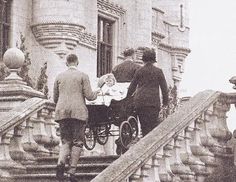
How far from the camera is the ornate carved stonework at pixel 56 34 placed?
25.9 meters

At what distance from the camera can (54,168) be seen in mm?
13961

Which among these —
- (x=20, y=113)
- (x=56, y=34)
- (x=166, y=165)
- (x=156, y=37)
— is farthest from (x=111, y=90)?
(x=156, y=37)

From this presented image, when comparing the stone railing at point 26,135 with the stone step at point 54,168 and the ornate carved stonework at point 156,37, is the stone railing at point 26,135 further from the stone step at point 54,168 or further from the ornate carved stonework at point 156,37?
the ornate carved stonework at point 156,37

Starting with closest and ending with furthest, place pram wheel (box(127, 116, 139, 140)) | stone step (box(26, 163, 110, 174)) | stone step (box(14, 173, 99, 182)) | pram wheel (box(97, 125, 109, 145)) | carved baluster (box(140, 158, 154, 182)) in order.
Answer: carved baluster (box(140, 158, 154, 182)) < stone step (box(14, 173, 99, 182)) < stone step (box(26, 163, 110, 174)) < pram wheel (box(127, 116, 139, 140)) < pram wheel (box(97, 125, 109, 145))

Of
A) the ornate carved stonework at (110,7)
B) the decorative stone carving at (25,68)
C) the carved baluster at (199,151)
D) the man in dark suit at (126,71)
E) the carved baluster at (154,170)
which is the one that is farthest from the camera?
the ornate carved stonework at (110,7)

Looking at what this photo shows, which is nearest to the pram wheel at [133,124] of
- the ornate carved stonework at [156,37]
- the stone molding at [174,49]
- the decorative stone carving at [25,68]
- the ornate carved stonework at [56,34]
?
the decorative stone carving at [25,68]

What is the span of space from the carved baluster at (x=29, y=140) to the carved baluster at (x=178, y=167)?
309cm

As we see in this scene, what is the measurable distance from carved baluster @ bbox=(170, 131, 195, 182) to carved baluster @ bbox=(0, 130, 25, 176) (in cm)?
273

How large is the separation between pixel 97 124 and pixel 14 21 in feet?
37.6

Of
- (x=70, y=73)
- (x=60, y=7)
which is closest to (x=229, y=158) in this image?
(x=70, y=73)

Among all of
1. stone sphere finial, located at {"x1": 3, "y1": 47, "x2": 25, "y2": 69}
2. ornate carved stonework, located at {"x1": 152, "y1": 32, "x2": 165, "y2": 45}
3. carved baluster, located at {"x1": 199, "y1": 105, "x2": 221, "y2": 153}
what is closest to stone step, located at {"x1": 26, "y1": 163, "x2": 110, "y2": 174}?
carved baluster, located at {"x1": 199, "y1": 105, "x2": 221, "y2": 153}

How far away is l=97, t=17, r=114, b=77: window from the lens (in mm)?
30000

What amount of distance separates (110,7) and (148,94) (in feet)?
57.1

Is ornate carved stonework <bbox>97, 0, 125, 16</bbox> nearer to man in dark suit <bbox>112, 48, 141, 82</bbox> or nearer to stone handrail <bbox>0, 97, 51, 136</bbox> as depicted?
stone handrail <bbox>0, 97, 51, 136</bbox>
